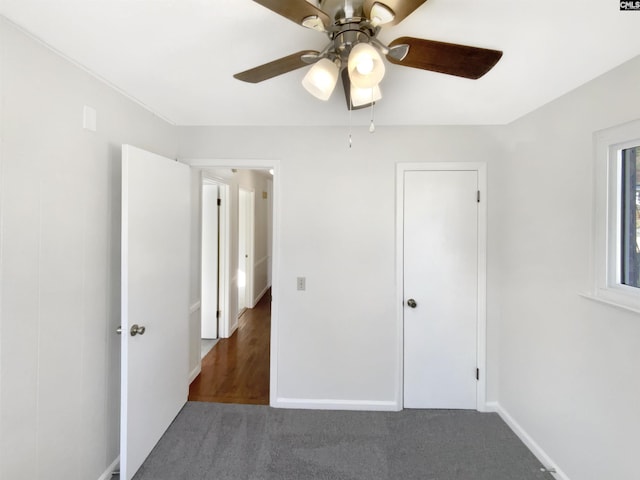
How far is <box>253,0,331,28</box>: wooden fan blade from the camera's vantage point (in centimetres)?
82

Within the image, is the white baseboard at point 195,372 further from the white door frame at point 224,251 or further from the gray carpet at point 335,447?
the white door frame at point 224,251

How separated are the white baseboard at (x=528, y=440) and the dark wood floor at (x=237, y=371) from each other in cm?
186

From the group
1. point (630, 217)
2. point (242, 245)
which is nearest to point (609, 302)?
point (630, 217)

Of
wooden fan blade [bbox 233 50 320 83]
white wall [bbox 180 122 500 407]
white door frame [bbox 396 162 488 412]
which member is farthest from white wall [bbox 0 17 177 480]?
white door frame [bbox 396 162 488 412]

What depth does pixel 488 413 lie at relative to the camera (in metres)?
2.38

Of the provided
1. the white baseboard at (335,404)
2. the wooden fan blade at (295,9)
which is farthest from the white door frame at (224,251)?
the wooden fan blade at (295,9)

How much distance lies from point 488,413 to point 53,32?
351 cm

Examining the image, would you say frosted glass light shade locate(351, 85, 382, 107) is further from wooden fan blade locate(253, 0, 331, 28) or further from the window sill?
the window sill

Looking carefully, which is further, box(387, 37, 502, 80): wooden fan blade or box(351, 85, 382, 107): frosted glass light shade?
box(351, 85, 382, 107): frosted glass light shade

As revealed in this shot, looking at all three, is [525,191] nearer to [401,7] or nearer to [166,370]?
[401,7]

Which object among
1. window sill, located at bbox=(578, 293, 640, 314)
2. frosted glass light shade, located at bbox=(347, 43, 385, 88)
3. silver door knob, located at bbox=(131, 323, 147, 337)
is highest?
frosted glass light shade, located at bbox=(347, 43, 385, 88)

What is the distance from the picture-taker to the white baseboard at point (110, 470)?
1739mm

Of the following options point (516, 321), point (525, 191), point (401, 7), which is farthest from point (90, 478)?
point (525, 191)

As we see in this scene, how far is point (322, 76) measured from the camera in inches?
42.3
